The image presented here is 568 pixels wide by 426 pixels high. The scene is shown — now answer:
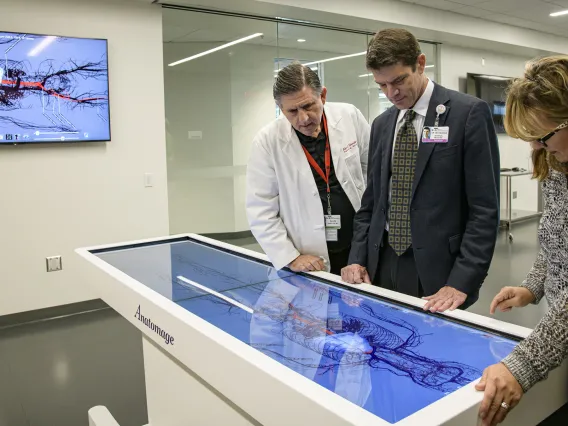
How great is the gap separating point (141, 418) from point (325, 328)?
1570 mm

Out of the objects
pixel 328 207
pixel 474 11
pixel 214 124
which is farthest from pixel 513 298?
pixel 474 11

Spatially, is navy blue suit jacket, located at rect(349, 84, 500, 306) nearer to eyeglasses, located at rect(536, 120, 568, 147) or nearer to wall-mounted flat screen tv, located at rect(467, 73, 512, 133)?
eyeglasses, located at rect(536, 120, 568, 147)

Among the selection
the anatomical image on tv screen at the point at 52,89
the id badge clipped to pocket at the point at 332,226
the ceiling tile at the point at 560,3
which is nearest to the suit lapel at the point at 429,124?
the id badge clipped to pocket at the point at 332,226

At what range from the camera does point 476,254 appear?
1612 millimetres

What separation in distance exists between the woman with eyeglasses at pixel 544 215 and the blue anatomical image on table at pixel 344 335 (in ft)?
0.35

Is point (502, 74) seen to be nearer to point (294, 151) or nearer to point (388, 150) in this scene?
point (294, 151)

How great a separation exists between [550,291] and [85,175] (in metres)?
3.71

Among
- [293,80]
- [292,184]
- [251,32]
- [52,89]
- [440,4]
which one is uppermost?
[440,4]

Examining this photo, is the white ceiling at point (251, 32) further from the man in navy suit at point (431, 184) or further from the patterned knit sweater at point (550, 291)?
the patterned knit sweater at point (550, 291)

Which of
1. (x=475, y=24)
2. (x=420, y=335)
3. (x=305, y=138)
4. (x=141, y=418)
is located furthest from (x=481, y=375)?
(x=475, y=24)

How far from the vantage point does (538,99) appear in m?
1.06

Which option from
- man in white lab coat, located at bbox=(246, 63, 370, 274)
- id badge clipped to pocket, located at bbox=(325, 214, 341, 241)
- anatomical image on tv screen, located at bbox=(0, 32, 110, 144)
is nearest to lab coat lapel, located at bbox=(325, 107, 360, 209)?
man in white lab coat, located at bbox=(246, 63, 370, 274)

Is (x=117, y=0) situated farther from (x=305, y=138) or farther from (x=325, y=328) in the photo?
(x=325, y=328)

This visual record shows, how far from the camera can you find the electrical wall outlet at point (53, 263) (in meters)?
4.07
